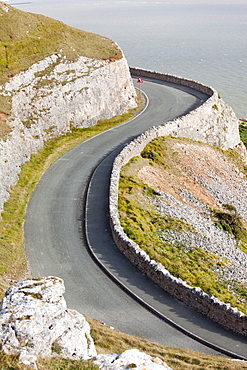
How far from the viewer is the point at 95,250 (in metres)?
22.9

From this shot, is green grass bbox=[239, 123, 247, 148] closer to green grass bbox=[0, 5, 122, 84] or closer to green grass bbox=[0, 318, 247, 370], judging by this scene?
green grass bbox=[0, 5, 122, 84]

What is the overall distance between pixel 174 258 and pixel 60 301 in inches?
383

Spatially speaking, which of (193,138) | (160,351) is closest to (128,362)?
(160,351)

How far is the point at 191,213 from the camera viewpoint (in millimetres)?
30688

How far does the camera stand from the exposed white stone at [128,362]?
37.1 feet

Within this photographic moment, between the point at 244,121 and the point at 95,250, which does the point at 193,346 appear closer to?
the point at 95,250

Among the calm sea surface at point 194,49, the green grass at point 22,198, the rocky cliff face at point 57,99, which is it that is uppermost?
the calm sea surface at point 194,49

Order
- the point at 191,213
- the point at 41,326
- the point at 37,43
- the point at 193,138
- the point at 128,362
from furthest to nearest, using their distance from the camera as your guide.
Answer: the point at 37,43
the point at 193,138
the point at 191,213
the point at 41,326
the point at 128,362

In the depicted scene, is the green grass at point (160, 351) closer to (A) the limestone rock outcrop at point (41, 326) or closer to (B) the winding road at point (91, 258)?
(B) the winding road at point (91, 258)

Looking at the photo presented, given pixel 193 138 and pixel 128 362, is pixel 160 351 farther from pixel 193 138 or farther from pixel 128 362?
pixel 193 138

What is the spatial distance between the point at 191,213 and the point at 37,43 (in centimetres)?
3023

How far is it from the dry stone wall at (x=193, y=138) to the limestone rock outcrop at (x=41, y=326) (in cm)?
655

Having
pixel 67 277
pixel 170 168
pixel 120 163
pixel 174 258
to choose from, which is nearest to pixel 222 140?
pixel 170 168

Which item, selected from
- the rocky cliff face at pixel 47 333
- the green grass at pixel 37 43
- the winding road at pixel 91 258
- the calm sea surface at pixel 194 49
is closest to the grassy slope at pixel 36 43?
the green grass at pixel 37 43
